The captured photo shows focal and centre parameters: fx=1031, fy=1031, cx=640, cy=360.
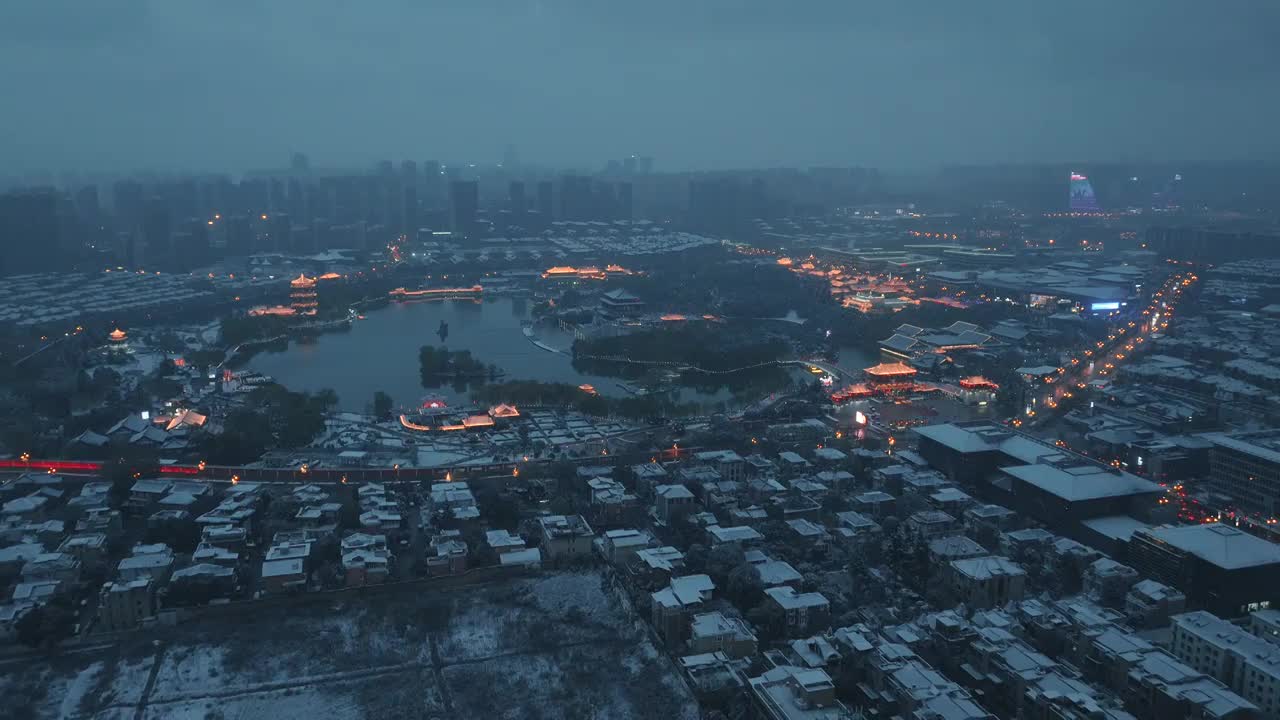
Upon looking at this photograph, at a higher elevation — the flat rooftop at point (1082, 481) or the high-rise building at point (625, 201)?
the high-rise building at point (625, 201)

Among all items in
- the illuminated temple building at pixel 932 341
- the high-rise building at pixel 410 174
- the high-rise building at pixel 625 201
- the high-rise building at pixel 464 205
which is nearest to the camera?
the illuminated temple building at pixel 932 341

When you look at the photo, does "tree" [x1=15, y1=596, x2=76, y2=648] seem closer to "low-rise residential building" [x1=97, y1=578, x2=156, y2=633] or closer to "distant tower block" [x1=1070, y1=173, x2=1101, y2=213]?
"low-rise residential building" [x1=97, y1=578, x2=156, y2=633]

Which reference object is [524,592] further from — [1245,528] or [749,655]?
[1245,528]

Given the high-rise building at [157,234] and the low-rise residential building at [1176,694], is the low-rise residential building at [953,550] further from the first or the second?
the high-rise building at [157,234]

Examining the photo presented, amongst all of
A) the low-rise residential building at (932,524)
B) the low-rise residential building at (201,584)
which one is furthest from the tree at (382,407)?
the low-rise residential building at (932,524)

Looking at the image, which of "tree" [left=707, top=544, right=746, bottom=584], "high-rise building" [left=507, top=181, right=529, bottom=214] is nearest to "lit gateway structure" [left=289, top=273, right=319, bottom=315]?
"high-rise building" [left=507, top=181, right=529, bottom=214]

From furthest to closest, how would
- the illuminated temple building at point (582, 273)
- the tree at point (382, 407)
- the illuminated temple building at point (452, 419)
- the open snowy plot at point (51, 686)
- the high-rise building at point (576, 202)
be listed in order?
1. the high-rise building at point (576, 202)
2. the illuminated temple building at point (582, 273)
3. the tree at point (382, 407)
4. the illuminated temple building at point (452, 419)
5. the open snowy plot at point (51, 686)

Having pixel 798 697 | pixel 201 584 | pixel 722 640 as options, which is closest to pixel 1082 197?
pixel 722 640
